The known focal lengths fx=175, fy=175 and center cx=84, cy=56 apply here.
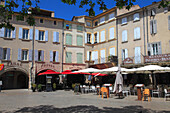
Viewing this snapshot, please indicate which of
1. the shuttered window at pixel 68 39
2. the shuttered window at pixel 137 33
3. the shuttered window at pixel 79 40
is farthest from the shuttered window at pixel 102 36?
the shuttered window at pixel 137 33

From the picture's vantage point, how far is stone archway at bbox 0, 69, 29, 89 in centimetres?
2284

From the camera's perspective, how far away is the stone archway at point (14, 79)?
74.9ft

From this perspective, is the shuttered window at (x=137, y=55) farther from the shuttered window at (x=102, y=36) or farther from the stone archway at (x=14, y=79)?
the stone archway at (x=14, y=79)

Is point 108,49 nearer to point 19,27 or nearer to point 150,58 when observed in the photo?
point 150,58

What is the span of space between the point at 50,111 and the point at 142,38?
15722 mm

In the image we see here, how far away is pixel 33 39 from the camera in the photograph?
23297 millimetres

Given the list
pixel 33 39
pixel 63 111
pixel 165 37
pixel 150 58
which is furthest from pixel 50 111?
pixel 33 39

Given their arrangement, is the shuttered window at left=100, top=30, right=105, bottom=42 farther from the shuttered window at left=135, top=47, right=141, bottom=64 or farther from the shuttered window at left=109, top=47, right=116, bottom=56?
the shuttered window at left=135, top=47, right=141, bottom=64

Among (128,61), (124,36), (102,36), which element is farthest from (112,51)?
(128,61)

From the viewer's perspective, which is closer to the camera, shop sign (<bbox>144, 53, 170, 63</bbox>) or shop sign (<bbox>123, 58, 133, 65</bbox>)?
shop sign (<bbox>144, 53, 170, 63</bbox>)

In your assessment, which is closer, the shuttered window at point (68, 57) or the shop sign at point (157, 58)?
the shop sign at point (157, 58)

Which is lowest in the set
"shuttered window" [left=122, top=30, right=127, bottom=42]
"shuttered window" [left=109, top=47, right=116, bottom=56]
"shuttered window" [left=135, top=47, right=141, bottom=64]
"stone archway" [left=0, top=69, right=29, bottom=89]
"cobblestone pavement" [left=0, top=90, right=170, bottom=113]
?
"cobblestone pavement" [left=0, top=90, right=170, bottom=113]

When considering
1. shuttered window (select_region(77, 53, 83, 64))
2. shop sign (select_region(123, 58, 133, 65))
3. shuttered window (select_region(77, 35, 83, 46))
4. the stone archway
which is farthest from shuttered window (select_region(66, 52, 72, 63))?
shop sign (select_region(123, 58, 133, 65))

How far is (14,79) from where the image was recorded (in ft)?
77.2
